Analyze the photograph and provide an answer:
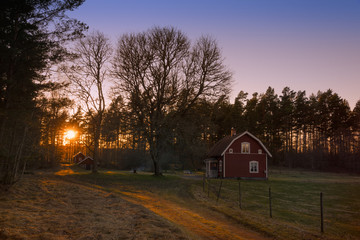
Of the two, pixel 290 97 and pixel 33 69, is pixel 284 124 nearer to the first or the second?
pixel 290 97

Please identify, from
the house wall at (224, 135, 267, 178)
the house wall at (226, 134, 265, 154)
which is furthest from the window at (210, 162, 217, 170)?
the house wall at (226, 134, 265, 154)

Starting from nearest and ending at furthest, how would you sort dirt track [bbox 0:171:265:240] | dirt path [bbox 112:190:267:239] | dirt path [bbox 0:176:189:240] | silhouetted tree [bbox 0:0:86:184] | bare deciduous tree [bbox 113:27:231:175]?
1. dirt path [bbox 0:176:189:240]
2. dirt track [bbox 0:171:265:240]
3. dirt path [bbox 112:190:267:239]
4. silhouetted tree [bbox 0:0:86:184]
5. bare deciduous tree [bbox 113:27:231:175]

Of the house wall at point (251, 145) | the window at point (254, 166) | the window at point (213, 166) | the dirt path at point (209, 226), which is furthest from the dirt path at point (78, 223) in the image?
the window at point (213, 166)

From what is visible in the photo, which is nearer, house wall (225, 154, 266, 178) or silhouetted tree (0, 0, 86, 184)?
silhouetted tree (0, 0, 86, 184)

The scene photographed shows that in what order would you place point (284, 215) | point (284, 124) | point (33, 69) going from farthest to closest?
point (284, 124) < point (33, 69) < point (284, 215)

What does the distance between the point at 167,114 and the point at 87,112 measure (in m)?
10.4

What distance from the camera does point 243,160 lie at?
1446 inches

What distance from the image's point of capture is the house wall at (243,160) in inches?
1433

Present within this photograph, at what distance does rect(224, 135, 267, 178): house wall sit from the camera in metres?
36.4

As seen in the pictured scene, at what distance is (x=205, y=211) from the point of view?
507 inches

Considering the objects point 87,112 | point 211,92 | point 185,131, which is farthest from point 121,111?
point 211,92

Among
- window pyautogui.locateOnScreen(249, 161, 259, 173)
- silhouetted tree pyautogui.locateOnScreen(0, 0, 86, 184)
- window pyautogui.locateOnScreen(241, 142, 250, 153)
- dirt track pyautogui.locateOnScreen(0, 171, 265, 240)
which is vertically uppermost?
silhouetted tree pyautogui.locateOnScreen(0, 0, 86, 184)

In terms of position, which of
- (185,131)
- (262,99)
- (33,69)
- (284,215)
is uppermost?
(262,99)

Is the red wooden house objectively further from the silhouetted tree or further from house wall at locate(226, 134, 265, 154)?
the silhouetted tree
